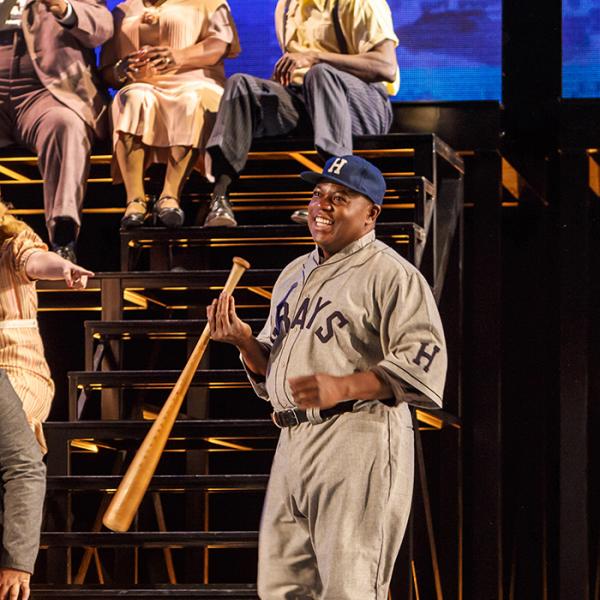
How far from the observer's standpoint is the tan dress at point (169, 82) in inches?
275

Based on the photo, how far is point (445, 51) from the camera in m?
8.47

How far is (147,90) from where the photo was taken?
7102 millimetres

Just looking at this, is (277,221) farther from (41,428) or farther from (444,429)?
(41,428)

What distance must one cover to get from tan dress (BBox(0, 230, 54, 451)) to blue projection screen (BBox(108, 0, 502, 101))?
308 centimetres

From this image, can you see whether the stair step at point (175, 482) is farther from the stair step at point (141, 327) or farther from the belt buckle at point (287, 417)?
the belt buckle at point (287, 417)

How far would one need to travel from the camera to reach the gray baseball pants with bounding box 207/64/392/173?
673cm

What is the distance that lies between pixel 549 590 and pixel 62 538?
3041 mm

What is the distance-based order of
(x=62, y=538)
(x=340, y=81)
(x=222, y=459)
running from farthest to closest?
(x=222, y=459), (x=340, y=81), (x=62, y=538)

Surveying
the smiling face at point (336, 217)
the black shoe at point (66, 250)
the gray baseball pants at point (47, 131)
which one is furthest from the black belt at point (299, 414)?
the gray baseball pants at point (47, 131)

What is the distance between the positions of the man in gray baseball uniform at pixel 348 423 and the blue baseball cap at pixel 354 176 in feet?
0.64

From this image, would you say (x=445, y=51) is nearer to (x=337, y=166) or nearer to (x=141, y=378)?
(x=141, y=378)

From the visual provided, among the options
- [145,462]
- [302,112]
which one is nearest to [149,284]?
[302,112]

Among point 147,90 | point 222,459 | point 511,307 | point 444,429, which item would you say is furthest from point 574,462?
point 147,90

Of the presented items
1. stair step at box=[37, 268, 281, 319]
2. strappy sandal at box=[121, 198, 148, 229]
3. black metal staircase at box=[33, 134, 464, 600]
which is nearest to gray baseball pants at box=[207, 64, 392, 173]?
black metal staircase at box=[33, 134, 464, 600]
